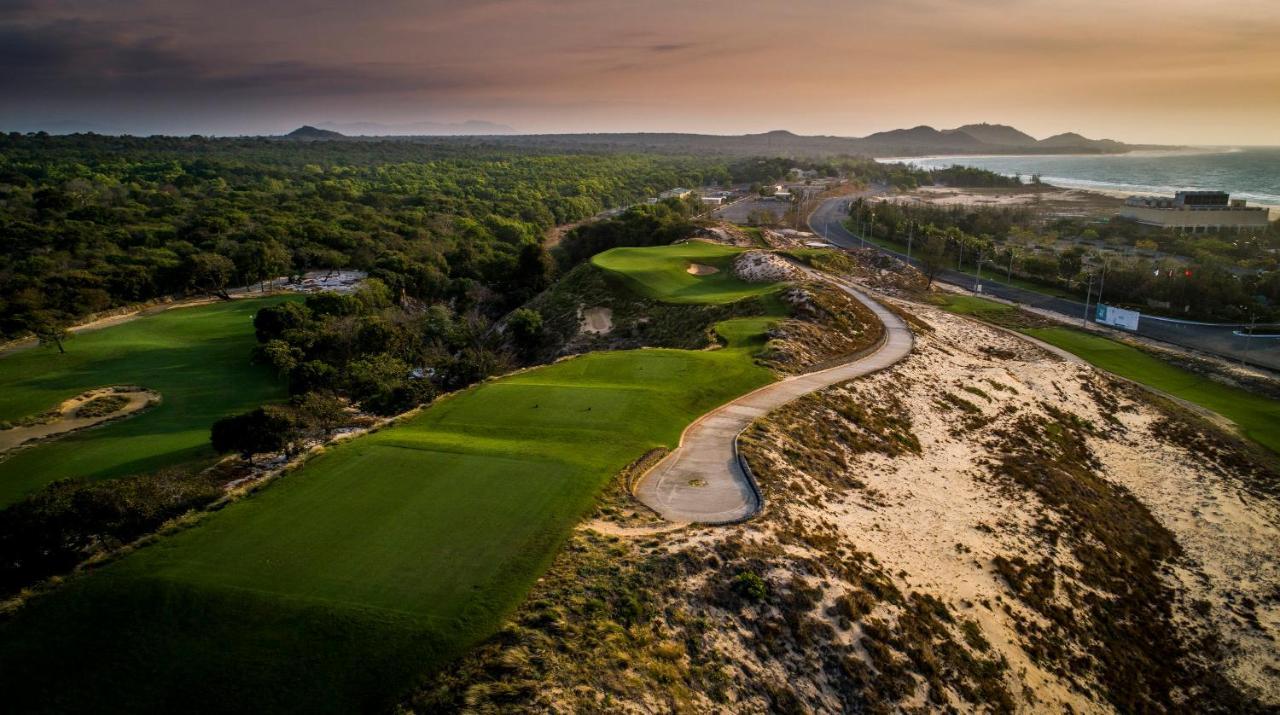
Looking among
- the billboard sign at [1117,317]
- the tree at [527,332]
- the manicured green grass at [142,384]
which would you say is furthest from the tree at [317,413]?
the billboard sign at [1117,317]

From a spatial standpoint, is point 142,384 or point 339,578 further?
point 142,384

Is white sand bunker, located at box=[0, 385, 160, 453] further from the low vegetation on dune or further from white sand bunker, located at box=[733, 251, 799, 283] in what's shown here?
white sand bunker, located at box=[733, 251, 799, 283]

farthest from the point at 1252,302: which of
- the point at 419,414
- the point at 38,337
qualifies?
the point at 38,337

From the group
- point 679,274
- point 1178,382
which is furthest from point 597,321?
point 1178,382

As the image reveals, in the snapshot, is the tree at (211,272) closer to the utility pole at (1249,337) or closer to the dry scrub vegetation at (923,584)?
the dry scrub vegetation at (923,584)

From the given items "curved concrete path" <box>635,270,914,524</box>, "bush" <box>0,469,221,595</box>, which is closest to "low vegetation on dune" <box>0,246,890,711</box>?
"curved concrete path" <box>635,270,914,524</box>

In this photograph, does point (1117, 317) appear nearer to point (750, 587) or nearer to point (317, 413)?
point (750, 587)

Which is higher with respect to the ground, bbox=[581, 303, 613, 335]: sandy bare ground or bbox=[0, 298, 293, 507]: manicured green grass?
bbox=[581, 303, 613, 335]: sandy bare ground
